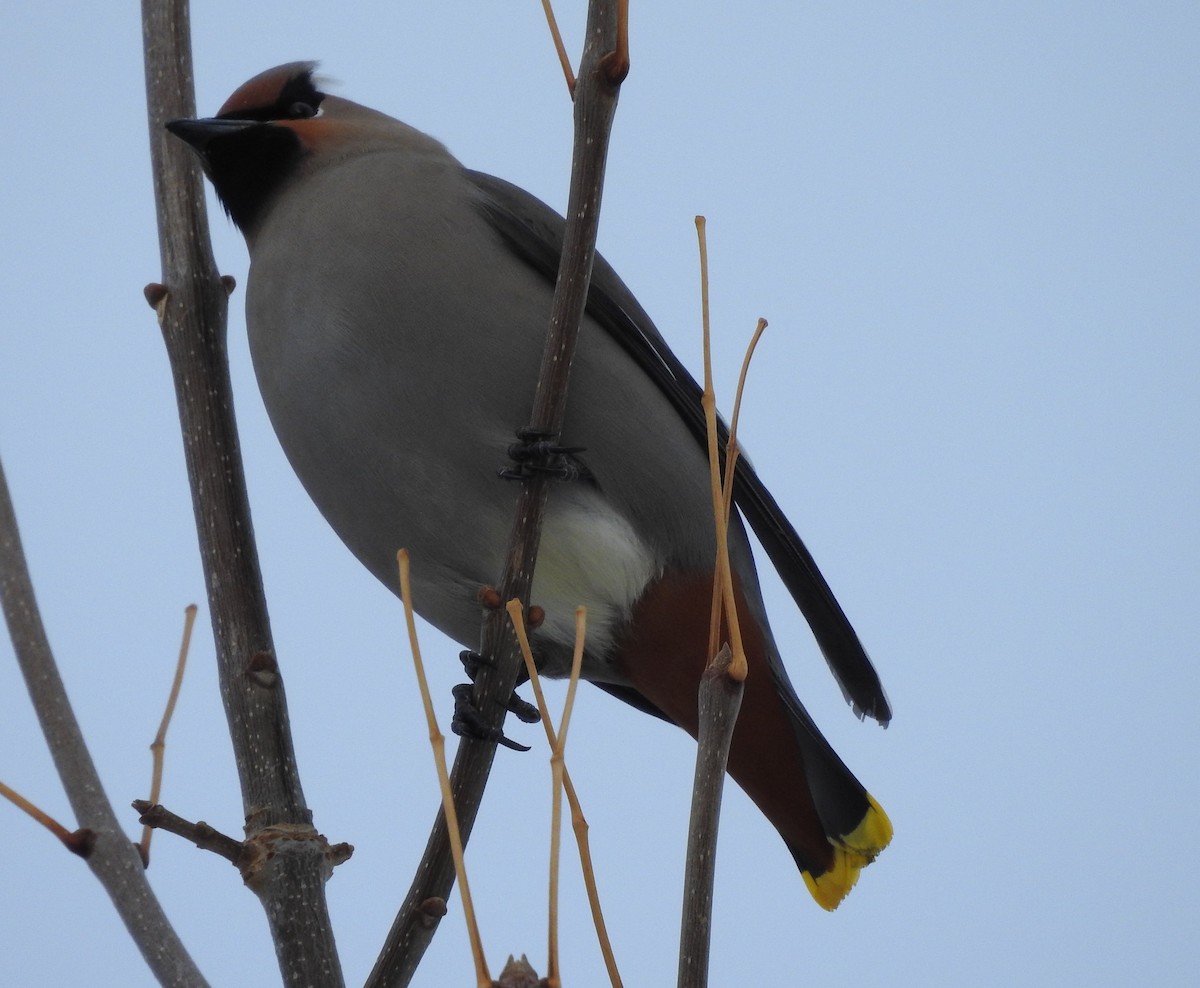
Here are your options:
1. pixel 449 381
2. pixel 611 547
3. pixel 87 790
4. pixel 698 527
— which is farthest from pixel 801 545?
pixel 87 790

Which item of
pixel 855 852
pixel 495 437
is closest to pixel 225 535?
pixel 495 437

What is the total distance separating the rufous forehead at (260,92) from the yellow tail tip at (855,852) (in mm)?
1892

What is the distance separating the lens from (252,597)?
1747 millimetres

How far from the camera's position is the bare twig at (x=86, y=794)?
4.50 feet

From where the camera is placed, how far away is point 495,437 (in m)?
2.30

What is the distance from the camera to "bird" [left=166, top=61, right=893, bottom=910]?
2320mm

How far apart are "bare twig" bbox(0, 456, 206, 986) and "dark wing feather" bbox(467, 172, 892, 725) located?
1.31m

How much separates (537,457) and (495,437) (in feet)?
1.45

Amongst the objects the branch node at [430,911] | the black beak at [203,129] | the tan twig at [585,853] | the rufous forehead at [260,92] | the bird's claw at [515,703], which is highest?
the rufous forehead at [260,92]

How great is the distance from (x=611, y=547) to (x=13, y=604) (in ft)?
3.68

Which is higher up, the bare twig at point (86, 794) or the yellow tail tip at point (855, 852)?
the yellow tail tip at point (855, 852)

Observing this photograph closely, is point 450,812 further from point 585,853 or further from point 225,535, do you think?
point 225,535

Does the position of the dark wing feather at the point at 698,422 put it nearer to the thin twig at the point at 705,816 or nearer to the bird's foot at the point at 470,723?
the bird's foot at the point at 470,723

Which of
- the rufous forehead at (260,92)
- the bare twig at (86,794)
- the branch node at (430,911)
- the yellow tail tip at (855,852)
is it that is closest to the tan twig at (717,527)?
the branch node at (430,911)
